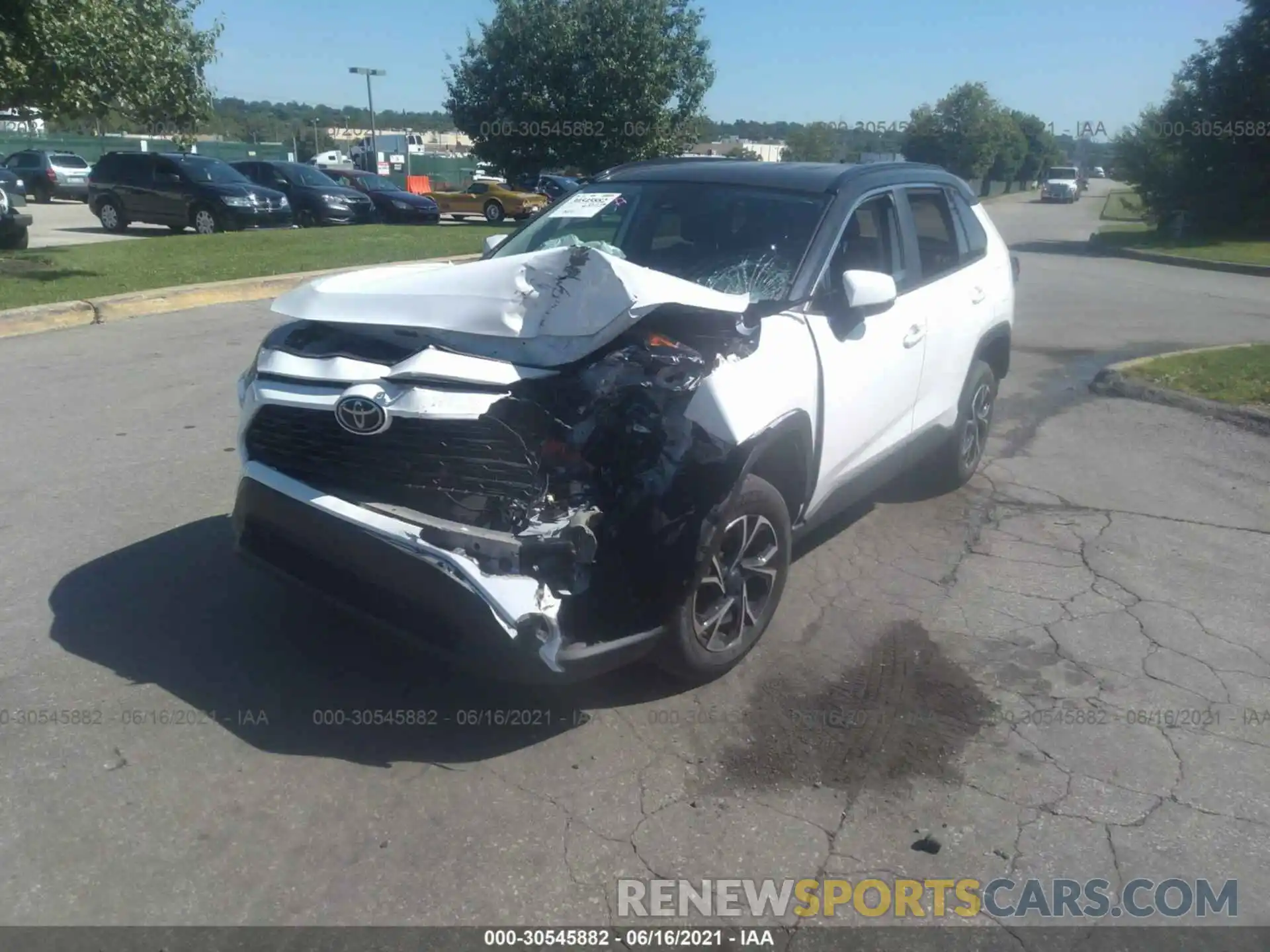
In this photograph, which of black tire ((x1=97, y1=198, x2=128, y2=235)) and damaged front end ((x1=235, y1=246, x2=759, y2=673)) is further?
black tire ((x1=97, y1=198, x2=128, y2=235))

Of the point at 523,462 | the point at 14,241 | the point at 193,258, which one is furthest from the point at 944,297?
the point at 14,241

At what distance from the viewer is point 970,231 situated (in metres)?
6.34

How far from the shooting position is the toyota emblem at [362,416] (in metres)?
3.38

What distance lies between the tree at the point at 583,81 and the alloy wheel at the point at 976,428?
25.8 metres

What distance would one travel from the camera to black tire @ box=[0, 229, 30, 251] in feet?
52.6

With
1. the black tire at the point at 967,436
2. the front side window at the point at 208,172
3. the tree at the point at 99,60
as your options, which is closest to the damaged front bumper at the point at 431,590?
the black tire at the point at 967,436

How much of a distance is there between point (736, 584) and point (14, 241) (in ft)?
53.1

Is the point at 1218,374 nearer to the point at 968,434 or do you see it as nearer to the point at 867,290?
the point at 968,434

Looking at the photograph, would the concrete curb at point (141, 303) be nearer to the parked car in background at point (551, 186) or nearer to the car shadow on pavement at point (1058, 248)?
the car shadow on pavement at point (1058, 248)

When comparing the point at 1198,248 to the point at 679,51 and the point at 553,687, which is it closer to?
the point at 679,51

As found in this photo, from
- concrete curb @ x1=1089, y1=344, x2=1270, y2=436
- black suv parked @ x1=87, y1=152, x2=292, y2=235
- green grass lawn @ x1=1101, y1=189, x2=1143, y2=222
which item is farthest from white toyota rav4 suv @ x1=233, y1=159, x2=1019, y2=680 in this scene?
green grass lawn @ x1=1101, y1=189, x2=1143, y2=222

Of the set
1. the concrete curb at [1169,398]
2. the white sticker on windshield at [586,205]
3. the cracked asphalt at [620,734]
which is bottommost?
the concrete curb at [1169,398]

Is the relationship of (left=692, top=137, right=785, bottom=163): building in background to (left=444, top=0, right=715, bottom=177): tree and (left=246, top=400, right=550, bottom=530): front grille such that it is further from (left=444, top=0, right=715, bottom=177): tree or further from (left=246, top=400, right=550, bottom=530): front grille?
(left=246, top=400, right=550, bottom=530): front grille

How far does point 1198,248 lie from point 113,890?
93.4ft
